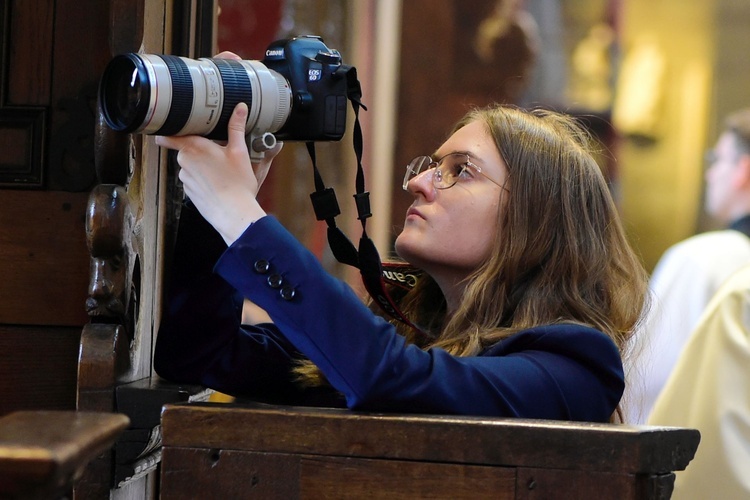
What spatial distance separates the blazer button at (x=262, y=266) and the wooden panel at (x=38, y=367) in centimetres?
43

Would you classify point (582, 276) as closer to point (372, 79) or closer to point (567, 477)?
point (567, 477)

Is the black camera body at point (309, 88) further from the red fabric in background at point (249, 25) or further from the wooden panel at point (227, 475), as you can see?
the red fabric in background at point (249, 25)

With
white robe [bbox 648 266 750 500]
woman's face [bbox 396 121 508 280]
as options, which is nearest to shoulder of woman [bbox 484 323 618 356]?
woman's face [bbox 396 121 508 280]

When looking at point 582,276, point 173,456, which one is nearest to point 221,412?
point 173,456

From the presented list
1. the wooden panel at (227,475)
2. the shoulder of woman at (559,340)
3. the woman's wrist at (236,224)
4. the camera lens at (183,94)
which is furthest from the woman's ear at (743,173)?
the wooden panel at (227,475)

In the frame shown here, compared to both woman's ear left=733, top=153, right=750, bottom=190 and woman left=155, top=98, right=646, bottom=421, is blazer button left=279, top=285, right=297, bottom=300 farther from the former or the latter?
woman's ear left=733, top=153, right=750, bottom=190

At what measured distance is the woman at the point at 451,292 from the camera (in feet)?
4.19

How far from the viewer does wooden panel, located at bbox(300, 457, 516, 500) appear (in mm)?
1166

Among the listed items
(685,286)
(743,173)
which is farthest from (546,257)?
(743,173)

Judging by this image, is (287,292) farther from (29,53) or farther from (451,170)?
(29,53)

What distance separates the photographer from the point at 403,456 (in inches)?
46.3

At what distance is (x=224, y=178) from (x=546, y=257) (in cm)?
50

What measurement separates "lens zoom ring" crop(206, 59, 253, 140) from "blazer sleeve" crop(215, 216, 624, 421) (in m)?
0.14

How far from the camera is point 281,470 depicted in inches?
47.0
